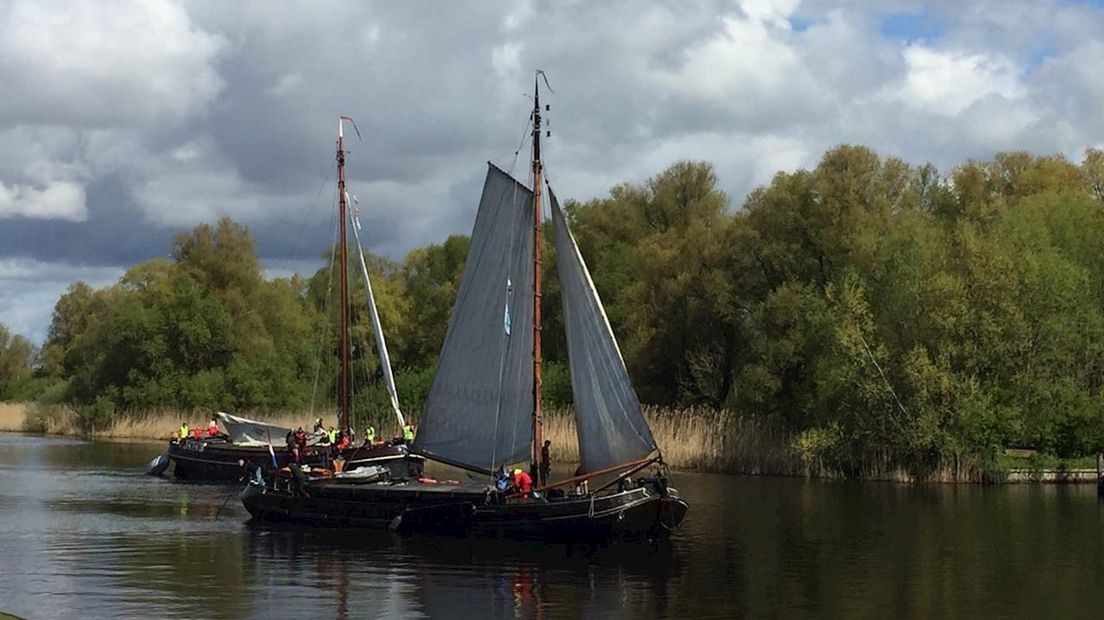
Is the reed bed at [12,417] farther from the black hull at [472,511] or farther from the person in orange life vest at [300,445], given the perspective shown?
the black hull at [472,511]

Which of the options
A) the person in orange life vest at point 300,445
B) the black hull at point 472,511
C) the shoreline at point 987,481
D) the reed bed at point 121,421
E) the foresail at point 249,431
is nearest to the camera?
the black hull at point 472,511

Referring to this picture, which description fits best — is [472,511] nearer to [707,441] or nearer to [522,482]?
[522,482]

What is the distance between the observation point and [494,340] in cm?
4581

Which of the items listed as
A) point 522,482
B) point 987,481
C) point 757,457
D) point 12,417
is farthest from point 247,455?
point 12,417

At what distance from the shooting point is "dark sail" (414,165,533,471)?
45500 millimetres

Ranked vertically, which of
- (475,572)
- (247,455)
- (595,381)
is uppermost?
(595,381)

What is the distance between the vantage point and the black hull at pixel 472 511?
42.0 meters

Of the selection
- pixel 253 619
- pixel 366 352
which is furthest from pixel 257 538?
pixel 366 352

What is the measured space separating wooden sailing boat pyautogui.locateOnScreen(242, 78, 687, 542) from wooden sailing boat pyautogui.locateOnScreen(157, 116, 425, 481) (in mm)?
9554

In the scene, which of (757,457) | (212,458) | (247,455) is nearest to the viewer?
(247,455)

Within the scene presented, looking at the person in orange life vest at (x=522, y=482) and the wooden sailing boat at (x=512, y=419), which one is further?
the person in orange life vest at (x=522, y=482)

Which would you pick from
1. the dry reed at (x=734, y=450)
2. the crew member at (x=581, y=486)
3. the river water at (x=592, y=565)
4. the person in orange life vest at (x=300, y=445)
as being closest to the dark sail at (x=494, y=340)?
the crew member at (x=581, y=486)

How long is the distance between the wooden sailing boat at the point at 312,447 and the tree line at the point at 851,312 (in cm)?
315

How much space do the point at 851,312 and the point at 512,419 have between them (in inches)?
1089
